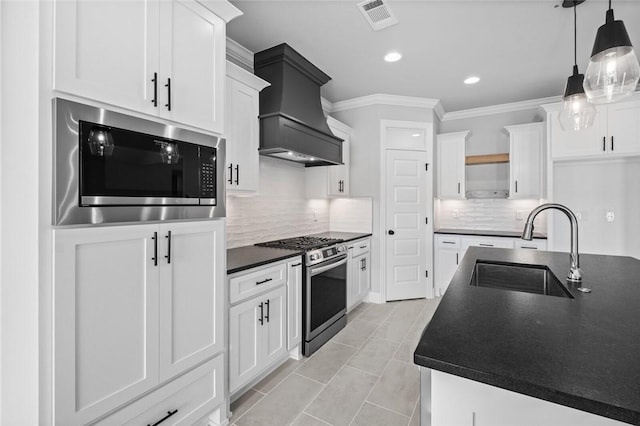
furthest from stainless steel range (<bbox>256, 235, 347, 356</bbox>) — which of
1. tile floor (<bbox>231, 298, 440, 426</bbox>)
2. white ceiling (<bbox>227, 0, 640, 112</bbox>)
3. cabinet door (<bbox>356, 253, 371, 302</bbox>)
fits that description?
white ceiling (<bbox>227, 0, 640, 112</bbox>)

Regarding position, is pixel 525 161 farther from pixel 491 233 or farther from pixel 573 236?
pixel 573 236

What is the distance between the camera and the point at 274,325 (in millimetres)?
2314

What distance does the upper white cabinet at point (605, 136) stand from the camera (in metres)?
3.39

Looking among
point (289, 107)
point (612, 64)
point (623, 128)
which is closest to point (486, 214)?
point (623, 128)

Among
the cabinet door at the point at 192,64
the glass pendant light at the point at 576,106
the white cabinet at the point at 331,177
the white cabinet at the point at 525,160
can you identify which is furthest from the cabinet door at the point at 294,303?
the white cabinet at the point at 525,160

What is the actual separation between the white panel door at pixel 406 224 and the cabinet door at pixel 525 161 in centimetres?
119

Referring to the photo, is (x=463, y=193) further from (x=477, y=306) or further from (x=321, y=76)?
(x=477, y=306)

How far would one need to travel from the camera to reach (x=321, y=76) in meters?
3.32

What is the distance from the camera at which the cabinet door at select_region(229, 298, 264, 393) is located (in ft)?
6.39

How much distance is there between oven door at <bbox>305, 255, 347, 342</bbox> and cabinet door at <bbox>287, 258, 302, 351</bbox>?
0.08 metres

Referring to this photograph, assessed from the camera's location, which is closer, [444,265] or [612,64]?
[612,64]

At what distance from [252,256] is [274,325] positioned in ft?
1.82

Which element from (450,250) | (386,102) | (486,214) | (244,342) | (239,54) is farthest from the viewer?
(486,214)

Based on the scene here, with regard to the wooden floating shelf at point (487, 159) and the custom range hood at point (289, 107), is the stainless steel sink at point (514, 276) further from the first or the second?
the wooden floating shelf at point (487, 159)
